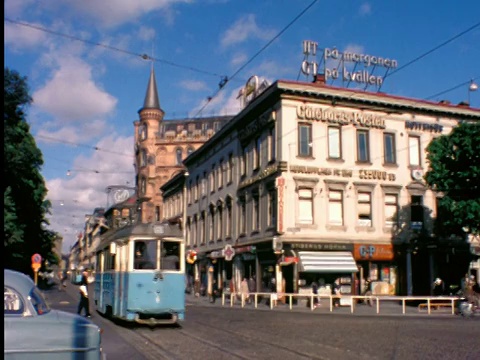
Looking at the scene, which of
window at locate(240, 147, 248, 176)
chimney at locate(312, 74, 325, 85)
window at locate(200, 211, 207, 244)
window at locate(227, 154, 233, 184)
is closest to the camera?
chimney at locate(312, 74, 325, 85)

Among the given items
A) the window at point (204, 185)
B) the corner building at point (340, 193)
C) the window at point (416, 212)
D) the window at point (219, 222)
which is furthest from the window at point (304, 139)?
the window at point (204, 185)

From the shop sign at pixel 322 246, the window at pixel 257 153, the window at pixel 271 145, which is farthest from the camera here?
the window at pixel 257 153

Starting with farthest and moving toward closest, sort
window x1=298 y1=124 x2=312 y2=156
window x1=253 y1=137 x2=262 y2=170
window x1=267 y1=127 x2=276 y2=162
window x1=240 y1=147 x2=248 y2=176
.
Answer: window x1=240 y1=147 x2=248 y2=176, window x1=253 y1=137 x2=262 y2=170, window x1=267 y1=127 x2=276 y2=162, window x1=298 y1=124 x2=312 y2=156

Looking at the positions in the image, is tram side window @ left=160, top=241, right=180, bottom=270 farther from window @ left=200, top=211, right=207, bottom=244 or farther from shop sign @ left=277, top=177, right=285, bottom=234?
window @ left=200, top=211, right=207, bottom=244

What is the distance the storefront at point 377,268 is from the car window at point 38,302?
2750 centimetres

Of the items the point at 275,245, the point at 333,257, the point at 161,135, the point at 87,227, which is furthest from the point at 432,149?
the point at 87,227

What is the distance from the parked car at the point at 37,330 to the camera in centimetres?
610

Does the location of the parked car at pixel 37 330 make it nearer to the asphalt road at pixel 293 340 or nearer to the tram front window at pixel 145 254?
the asphalt road at pixel 293 340

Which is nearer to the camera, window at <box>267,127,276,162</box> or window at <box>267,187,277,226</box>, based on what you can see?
window at <box>267,187,277,226</box>

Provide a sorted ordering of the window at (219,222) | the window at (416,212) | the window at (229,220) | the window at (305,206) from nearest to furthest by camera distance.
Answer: the window at (305,206)
the window at (416,212)
the window at (229,220)
the window at (219,222)

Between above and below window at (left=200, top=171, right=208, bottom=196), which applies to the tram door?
below

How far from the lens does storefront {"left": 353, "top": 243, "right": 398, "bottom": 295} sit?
32.9 metres

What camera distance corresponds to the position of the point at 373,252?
33094 mm

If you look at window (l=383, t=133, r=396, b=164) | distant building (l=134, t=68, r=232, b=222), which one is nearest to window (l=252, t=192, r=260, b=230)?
window (l=383, t=133, r=396, b=164)
